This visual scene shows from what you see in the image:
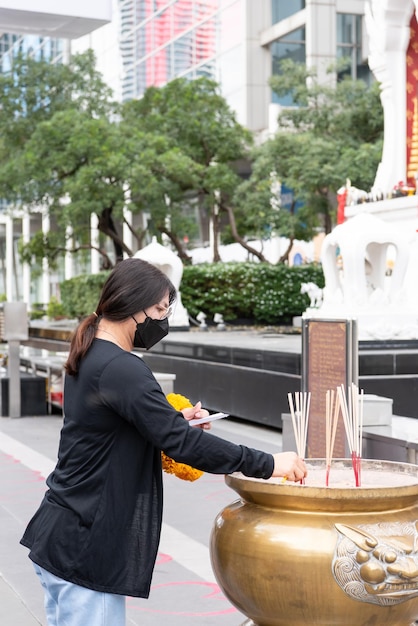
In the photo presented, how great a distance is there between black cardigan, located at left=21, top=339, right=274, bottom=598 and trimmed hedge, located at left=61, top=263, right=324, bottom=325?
2348cm

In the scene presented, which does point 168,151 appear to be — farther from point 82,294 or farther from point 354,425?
point 354,425

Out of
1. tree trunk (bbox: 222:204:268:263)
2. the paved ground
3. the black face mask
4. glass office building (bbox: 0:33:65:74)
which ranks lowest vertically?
the paved ground

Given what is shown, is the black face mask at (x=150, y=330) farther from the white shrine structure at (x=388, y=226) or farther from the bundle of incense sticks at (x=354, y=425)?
the white shrine structure at (x=388, y=226)

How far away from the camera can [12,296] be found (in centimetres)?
7456

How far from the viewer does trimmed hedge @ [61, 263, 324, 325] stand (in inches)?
1058

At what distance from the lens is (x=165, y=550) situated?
22.9 ft

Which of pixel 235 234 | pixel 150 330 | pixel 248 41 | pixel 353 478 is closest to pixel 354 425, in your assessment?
pixel 353 478

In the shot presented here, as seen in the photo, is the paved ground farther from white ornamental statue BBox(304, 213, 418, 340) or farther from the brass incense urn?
white ornamental statue BBox(304, 213, 418, 340)

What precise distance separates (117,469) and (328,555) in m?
0.69

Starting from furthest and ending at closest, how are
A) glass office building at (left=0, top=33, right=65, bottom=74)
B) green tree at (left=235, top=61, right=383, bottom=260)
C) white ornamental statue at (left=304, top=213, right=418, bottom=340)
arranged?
glass office building at (left=0, top=33, right=65, bottom=74)
green tree at (left=235, top=61, right=383, bottom=260)
white ornamental statue at (left=304, top=213, right=418, bottom=340)

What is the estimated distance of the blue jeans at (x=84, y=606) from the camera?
321 centimetres

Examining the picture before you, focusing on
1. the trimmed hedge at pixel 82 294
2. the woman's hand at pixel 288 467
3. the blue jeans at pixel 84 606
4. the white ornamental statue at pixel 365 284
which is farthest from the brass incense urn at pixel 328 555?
the trimmed hedge at pixel 82 294

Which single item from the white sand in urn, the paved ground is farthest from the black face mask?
the paved ground

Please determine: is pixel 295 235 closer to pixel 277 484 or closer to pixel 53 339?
pixel 53 339
